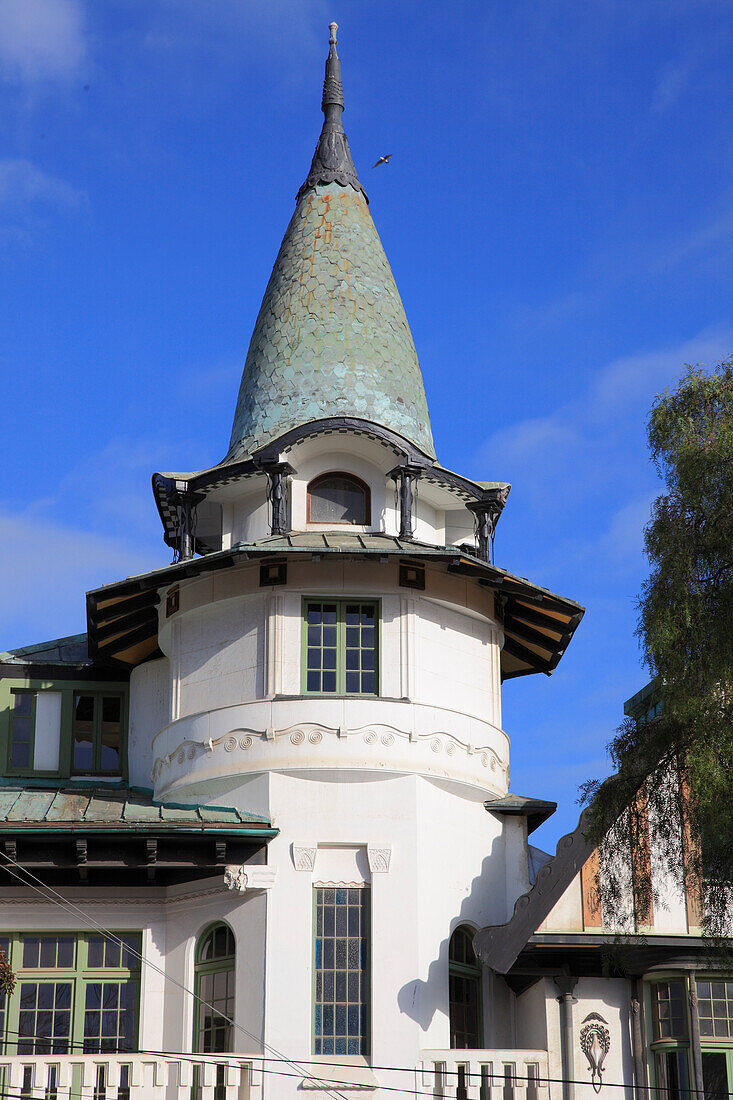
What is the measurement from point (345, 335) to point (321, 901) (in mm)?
11092

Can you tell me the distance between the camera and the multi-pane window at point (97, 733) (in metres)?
29.8

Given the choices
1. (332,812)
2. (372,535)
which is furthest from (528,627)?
(332,812)

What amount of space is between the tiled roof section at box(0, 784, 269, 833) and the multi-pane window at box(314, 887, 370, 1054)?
1728mm

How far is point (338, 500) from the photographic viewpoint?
29.1 m

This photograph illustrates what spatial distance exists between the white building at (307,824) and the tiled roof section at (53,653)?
0.45ft

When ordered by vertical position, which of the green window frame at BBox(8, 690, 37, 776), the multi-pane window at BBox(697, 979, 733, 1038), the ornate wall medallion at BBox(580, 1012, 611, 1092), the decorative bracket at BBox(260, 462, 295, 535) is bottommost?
the ornate wall medallion at BBox(580, 1012, 611, 1092)

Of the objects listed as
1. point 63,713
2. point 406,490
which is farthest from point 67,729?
point 406,490

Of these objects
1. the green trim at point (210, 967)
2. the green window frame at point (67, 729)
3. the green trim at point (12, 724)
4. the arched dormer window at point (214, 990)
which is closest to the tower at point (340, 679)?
the green trim at point (210, 967)

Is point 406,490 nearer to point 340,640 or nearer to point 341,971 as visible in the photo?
point 340,640

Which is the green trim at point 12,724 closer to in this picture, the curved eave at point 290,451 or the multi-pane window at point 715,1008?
the curved eave at point 290,451

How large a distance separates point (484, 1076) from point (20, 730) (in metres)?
11.2

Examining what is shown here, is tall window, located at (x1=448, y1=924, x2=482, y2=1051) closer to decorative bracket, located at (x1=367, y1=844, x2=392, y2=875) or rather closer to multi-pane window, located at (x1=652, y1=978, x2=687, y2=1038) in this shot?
decorative bracket, located at (x1=367, y1=844, x2=392, y2=875)

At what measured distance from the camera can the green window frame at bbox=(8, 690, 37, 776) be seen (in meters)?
29.6

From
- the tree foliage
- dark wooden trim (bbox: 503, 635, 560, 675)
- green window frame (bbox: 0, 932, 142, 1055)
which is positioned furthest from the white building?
the tree foliage
